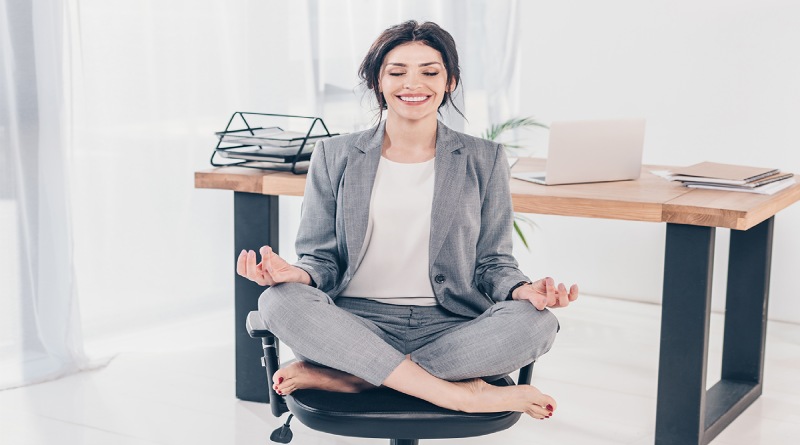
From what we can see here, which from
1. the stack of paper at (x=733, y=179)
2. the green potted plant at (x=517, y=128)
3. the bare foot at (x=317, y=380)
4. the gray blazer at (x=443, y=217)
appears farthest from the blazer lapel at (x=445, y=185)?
the green potted plant at (x=517, y=128)

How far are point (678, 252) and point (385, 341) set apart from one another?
0.85 meters

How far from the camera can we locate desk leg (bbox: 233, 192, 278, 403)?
2.74m

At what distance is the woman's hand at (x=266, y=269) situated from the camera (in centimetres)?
178

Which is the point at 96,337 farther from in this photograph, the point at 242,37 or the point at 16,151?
the point at 242,37

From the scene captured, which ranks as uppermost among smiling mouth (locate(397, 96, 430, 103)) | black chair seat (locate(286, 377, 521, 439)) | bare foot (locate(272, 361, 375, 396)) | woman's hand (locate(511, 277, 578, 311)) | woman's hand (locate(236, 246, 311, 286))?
smiling mouth (locate(397, 96, 430, 103))

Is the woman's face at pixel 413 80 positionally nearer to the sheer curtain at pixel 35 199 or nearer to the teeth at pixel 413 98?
the teeth at pixel 413 98

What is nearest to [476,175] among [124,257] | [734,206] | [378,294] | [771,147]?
[378,294]

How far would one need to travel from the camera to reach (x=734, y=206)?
2246 mm

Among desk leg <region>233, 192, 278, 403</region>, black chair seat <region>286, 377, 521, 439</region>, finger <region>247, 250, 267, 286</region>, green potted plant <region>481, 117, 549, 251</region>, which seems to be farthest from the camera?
green potted plant <region>481, 117, 549, 251</region>

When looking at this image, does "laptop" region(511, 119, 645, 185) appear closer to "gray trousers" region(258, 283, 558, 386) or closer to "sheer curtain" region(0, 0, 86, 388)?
"gray trousers" region(258, 283, 558, 386)

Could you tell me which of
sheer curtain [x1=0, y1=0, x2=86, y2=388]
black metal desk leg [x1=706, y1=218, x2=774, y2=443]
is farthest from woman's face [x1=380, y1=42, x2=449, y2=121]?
sheer curtain [x1=0, y1=0, x2=86, y2=388]

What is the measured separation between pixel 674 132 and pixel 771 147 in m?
0.38

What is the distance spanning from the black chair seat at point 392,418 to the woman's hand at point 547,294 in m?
0.21

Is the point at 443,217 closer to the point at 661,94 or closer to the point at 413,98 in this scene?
the point at 413,98
